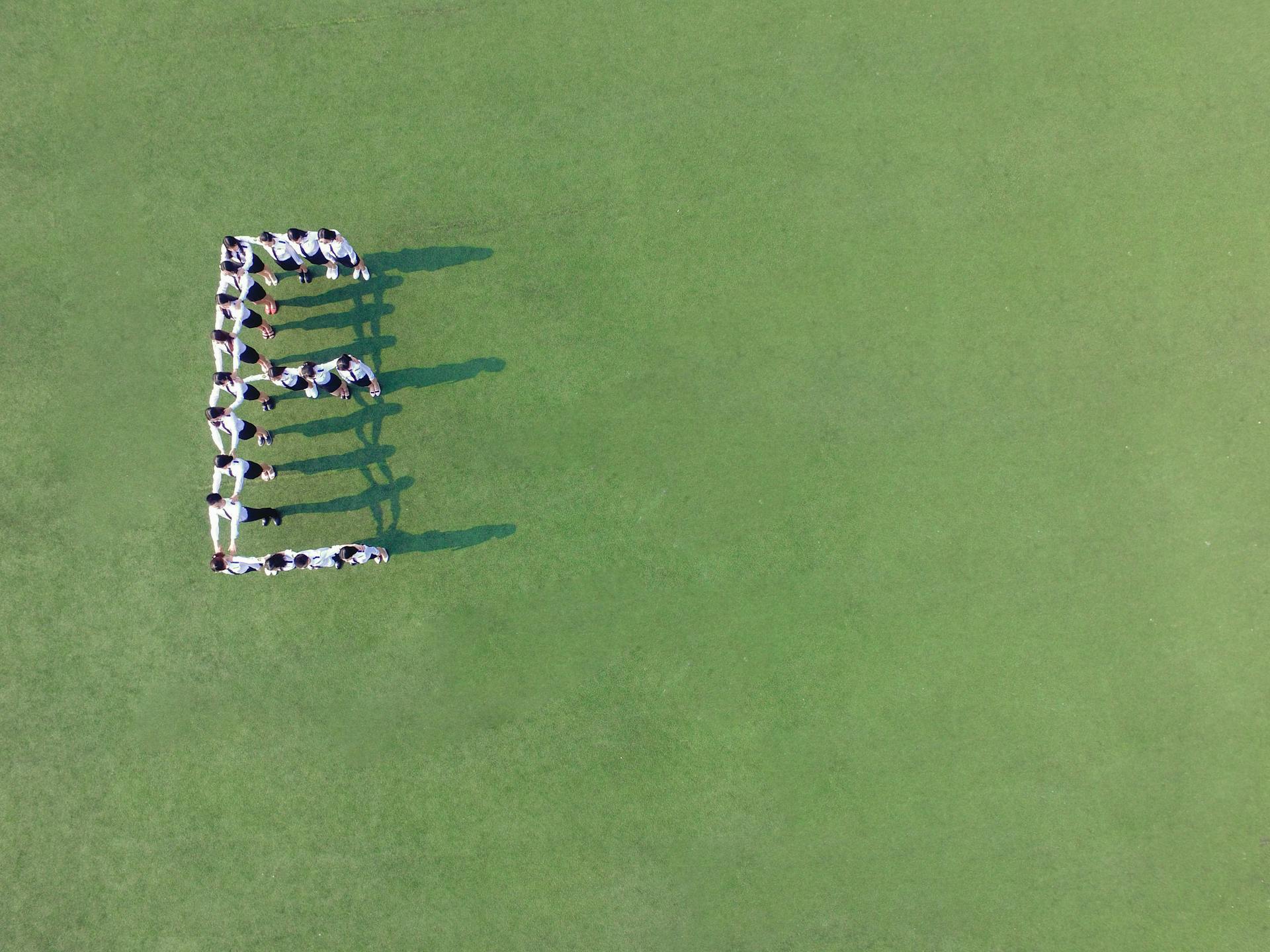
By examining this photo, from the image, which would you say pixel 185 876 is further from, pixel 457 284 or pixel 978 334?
pixel 978 334

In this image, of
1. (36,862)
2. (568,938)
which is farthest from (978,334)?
(36,862)

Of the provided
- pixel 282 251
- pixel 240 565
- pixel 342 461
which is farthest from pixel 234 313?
pixel 240 565

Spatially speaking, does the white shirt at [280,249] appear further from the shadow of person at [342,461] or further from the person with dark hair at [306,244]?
the shadow of person at [342,461]

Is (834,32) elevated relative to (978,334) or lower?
elevated

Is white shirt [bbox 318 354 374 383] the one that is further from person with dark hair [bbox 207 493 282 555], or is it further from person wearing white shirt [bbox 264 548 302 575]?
person wearing white shirt [bbox 264 548 302 575]

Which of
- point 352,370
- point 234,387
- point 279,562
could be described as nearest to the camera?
point 279,562

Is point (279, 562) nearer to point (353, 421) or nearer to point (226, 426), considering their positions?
point (226, 426)
